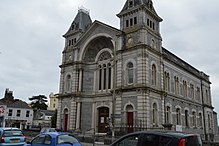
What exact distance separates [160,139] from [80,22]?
116ft

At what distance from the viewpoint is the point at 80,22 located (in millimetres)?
40406

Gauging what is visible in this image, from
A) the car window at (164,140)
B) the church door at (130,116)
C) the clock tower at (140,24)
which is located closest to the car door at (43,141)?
the car window at (164,140)

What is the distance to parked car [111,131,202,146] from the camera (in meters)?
7.30

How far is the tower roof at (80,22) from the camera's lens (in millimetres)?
39906

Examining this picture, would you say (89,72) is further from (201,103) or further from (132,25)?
(201,103)

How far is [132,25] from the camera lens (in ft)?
102

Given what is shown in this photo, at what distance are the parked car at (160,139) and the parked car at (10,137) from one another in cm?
1019

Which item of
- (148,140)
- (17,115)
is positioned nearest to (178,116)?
(148,140)

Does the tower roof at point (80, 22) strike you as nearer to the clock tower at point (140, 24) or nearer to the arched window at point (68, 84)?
the arched window at point (68, 84)

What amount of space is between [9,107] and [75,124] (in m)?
29.6

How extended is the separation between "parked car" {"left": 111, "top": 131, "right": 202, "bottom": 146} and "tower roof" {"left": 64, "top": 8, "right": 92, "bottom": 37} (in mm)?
32975

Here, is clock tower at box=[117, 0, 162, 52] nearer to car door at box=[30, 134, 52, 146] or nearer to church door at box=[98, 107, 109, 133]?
church door at box=[98, 107, 109, 133]

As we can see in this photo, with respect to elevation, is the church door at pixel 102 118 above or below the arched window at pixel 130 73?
below

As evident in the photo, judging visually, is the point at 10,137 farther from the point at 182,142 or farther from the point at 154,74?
the point at 154,74
